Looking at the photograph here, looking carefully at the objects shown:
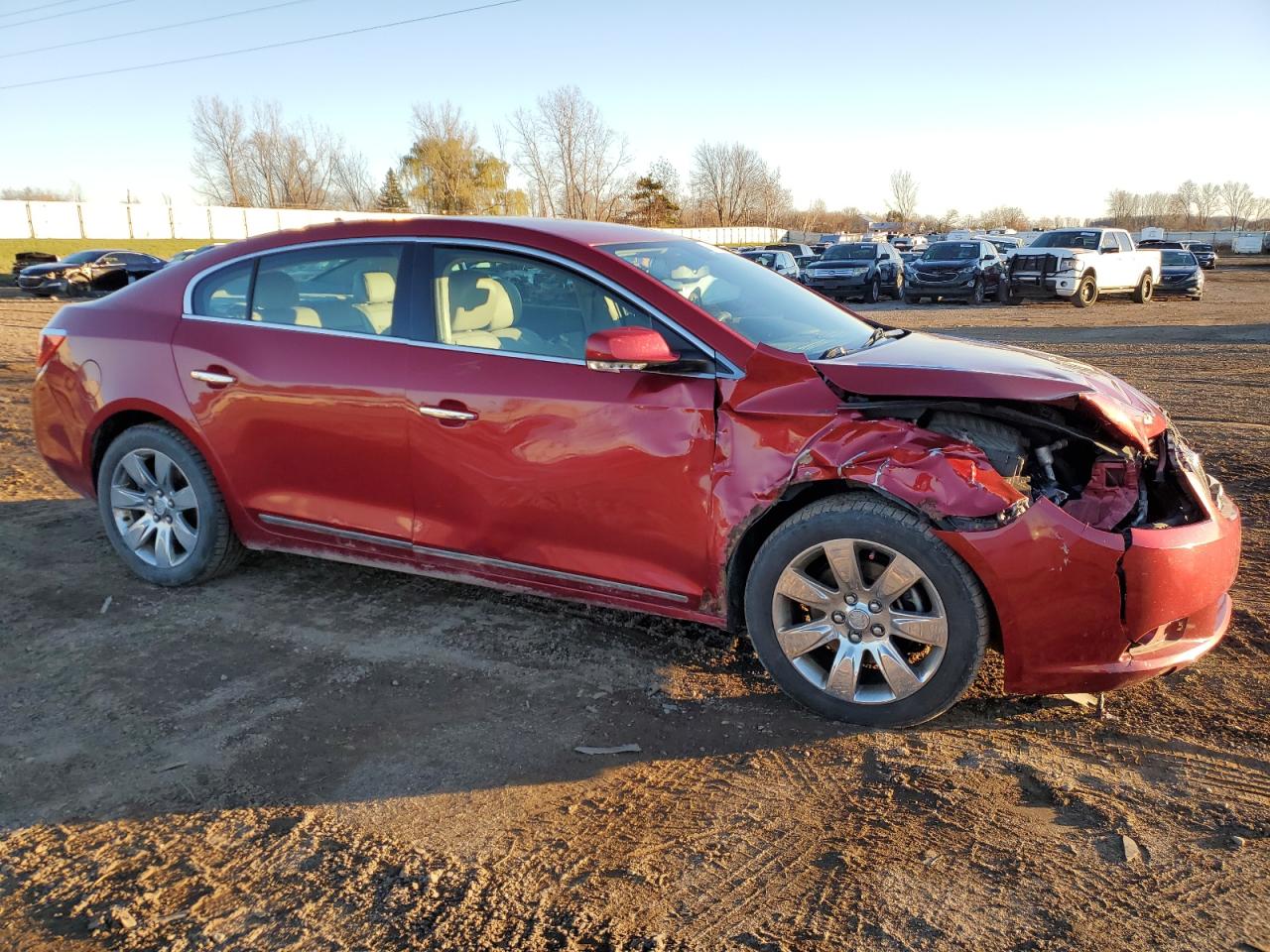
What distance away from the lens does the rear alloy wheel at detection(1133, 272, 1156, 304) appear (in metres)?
24.4

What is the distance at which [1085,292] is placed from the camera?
22594 mm

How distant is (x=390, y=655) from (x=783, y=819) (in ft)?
6.01

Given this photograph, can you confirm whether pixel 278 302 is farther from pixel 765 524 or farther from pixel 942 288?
pixel 942 288

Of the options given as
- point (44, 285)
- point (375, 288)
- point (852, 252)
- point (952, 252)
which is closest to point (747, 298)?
point (375, 288)

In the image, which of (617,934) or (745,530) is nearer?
(617,934)

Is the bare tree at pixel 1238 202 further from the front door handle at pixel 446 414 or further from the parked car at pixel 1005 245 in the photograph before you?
the front door handle at pixel 446 414

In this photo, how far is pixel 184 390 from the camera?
436 cm

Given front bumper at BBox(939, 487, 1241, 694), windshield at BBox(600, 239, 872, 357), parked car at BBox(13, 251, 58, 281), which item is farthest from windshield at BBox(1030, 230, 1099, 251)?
parked car at BBox(13, 251, 58, 281)

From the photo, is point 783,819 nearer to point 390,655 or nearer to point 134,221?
point 390,655

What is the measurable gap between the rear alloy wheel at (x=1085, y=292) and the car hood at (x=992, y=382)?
20935 millimetres

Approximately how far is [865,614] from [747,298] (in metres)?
1.49

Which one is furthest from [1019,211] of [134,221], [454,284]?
[454,284]

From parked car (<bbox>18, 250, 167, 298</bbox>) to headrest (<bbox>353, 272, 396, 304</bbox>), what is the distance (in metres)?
25.6

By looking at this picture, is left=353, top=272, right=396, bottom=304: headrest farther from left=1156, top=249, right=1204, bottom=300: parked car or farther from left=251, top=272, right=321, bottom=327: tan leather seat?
left=1156, top=249, right=1204, bottom=300: parked car
